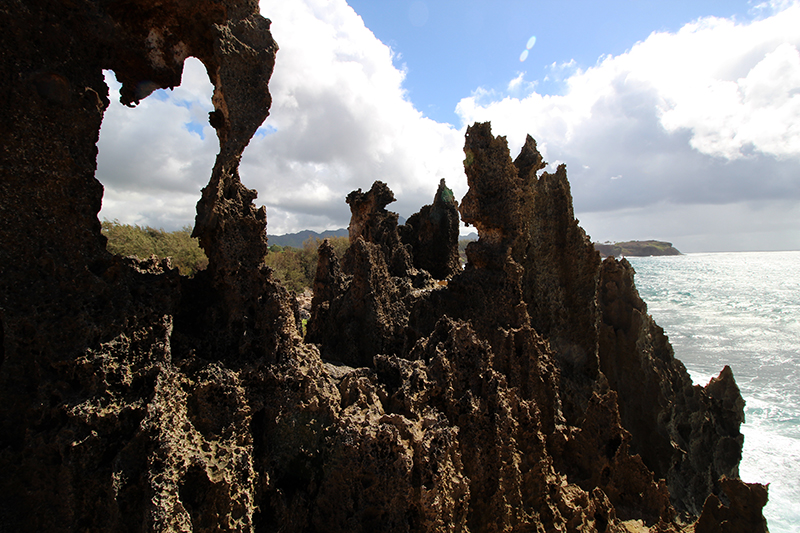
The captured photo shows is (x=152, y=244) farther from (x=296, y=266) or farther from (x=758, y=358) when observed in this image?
(x=758, y=358)

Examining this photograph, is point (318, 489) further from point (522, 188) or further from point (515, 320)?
point (522, 188)

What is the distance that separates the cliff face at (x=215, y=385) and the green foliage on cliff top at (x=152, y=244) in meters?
22.5

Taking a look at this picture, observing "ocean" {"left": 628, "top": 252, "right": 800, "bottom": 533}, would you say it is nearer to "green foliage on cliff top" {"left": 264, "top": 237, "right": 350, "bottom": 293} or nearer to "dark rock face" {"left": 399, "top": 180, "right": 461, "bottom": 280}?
"dark rock face" {"left": 399, "top": 180, "right": 461, "bottom": 280}

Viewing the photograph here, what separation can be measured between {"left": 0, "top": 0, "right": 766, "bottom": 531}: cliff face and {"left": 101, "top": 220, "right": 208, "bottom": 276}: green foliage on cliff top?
2255 cm

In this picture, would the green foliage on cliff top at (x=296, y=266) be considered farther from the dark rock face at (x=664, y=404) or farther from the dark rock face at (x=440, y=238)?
the dark rock face at (x=664, y=404)

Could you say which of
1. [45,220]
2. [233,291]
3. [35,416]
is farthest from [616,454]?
[45,220]

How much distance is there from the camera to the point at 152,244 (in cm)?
2794

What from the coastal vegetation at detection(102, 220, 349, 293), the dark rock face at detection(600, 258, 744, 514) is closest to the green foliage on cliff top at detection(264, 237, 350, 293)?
the coastal vegetation at detection(102, 220, 349, 293)

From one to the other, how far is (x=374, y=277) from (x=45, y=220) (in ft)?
16.6

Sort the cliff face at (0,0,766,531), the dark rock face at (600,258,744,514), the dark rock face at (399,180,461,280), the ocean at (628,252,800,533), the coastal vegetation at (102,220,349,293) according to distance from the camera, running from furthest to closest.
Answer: the coastal vegetation at (102,220,349,293) → the ocean at (628,252,800,533) → the dark rock face at (399,180,461,280) → the dark rock face at (600,258,744,514) → the cliff face at (0,0,766,531)

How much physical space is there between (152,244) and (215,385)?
28.6 meters

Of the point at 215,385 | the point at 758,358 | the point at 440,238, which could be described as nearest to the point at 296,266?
the point at 440,238

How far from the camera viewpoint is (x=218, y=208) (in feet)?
13.3

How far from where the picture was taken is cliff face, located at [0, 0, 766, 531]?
2986mm
